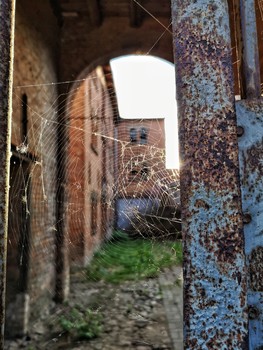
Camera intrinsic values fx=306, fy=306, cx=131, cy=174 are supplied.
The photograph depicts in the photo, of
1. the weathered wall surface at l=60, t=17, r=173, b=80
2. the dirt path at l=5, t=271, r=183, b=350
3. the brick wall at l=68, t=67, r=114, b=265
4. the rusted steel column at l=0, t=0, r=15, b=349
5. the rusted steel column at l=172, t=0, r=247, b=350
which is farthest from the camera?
the brick wall at l=68, t=67, r=114, b=265

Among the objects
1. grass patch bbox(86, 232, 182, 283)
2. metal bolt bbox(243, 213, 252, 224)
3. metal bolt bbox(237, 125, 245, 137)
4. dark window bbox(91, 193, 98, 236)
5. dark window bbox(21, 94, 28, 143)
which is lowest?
grass patch bbox(86, 232, 182, 283)

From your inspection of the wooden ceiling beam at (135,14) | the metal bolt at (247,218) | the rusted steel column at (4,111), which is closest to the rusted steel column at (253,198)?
the metal bolt at (247,218)

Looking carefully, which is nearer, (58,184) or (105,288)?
(58,184)

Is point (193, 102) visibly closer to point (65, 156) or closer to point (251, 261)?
point (251, 261)

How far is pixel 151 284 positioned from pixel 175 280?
1.72 feet

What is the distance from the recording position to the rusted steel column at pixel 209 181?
21.9 inches

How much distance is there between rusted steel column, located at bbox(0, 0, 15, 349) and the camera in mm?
666

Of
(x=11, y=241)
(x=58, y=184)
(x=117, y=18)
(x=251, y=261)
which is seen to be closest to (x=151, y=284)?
(x=58, y=184)

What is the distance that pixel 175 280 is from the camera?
20.4ft

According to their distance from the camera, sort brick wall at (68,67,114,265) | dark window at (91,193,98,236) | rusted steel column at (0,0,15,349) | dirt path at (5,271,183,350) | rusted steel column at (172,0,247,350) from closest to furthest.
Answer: rusted steel column at (172,0,247,350)
rusted steel column at (0,0,15,349)
dirt path at (5,271,183,350)
brick wall at (68,67,114,265)
dark window at (91,193,98,236)

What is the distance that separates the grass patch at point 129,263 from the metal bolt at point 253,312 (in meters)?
6.08

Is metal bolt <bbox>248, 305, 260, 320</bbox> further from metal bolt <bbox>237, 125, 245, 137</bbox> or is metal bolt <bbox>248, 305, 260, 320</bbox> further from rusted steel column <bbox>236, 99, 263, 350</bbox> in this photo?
metal bolt <bbox>237, 125, 245, 137</bbox>

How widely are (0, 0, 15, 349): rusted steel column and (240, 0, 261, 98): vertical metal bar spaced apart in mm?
549

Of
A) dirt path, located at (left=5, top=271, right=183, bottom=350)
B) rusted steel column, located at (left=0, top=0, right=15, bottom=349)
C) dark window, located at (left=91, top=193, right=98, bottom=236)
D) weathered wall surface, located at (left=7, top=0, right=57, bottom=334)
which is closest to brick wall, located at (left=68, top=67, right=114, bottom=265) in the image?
dark window, located at (left=91, top=193, right=98, bottom=236)
